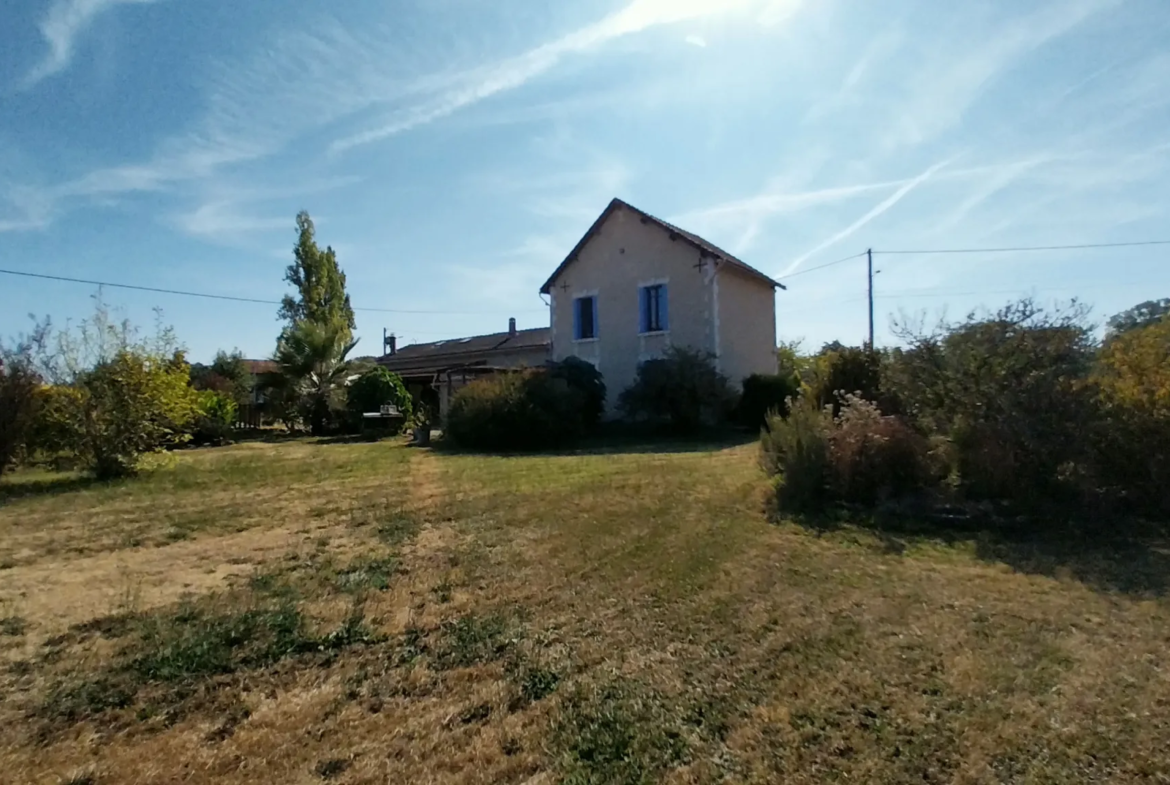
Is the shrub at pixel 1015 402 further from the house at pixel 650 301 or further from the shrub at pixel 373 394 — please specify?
the shrub at pixel 373 394

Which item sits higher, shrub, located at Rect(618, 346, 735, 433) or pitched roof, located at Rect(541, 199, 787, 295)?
pitched roof, located at Rect(541, 199, 787, 295)

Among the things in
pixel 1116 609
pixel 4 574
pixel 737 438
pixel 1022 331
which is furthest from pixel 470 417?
pixel 1116 609

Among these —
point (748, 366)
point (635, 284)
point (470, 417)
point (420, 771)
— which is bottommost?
point (420, 771)

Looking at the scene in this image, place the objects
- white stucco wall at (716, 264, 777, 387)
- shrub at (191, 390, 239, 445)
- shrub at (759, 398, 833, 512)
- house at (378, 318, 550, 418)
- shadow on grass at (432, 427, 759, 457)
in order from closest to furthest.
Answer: shrub at (759, 398, 833, 512) → shadow on grass at (432, 427, 759, 457) → shrub at (191, 390, 239, 445) → white stucco wall at (716, 264, 777, 387) → house at (378, 318, 550, 418)

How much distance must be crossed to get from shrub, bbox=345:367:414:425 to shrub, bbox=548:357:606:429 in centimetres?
533

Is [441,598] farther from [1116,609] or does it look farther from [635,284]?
[635,284]

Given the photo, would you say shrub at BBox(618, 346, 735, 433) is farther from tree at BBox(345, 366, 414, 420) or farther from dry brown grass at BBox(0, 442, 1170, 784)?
dry brown grass at BBox(0, 442, 1170, 784)

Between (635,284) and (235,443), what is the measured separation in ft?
43.1

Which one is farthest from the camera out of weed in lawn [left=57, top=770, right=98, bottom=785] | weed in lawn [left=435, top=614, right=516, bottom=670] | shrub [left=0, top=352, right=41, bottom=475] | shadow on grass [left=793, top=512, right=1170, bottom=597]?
shrub [left=0, top=352, right=41, bottom=475]

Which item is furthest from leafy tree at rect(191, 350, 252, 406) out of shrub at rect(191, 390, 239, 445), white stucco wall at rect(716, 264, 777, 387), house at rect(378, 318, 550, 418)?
white stucco wall at rect(716, 264, 777, 387)

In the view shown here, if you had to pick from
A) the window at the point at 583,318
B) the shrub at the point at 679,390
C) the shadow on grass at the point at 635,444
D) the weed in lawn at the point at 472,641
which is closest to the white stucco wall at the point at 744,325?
the shrub at the point at 679,390

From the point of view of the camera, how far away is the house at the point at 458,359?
22.7 m

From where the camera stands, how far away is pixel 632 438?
715 inches

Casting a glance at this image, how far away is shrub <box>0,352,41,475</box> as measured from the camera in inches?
401
